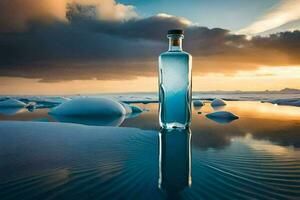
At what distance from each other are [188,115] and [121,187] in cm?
99

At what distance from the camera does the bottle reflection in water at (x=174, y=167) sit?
0.58m

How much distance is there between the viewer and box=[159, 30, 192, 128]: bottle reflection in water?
1447mm

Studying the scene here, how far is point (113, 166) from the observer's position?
0.78 m

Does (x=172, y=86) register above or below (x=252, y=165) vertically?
above

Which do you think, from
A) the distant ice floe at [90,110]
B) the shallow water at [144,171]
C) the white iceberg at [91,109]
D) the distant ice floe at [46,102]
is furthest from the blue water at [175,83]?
the distant ice floe at [46,102]

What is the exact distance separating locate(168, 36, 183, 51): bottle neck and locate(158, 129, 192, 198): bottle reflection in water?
548 millimetres

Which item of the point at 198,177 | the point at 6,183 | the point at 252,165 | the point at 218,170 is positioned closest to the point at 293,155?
the point at 252,165

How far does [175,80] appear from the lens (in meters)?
1.47

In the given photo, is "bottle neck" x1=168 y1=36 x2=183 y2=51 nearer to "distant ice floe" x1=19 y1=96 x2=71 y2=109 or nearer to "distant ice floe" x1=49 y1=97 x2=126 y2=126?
"distant ice floe" x1=49 y1=97 x2=126 y2=126

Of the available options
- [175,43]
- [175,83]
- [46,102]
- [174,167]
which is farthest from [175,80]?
[46,102]

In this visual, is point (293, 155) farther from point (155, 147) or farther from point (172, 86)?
point (172, 86)

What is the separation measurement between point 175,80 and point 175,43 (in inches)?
8.2

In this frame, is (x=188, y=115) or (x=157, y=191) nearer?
(x=157, y=191)

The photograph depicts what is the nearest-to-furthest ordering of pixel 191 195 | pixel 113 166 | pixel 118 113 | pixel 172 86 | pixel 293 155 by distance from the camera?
pixel 191 195 → pixel 113 166 → pixel 293 155 → pixel 172 86 → pixel 118 113
